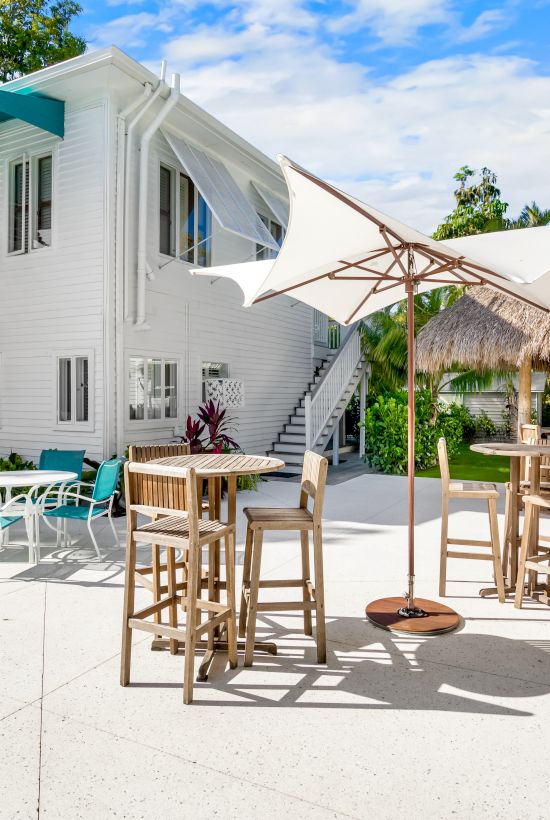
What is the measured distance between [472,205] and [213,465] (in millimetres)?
22712

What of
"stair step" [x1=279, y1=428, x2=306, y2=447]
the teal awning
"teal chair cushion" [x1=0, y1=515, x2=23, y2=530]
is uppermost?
the teal awning

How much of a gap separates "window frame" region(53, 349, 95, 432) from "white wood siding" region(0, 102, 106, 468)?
0.15ft

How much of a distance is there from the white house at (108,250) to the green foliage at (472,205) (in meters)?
11.9

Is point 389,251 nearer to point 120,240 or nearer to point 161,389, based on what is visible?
point 120,240

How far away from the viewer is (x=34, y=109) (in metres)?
9.12

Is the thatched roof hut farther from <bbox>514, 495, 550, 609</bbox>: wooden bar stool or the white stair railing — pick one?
<bbox>514, 495, 550, 609</bbox>: wooden bar stool

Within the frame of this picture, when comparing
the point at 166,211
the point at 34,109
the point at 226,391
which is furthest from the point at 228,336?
the point at 34,109

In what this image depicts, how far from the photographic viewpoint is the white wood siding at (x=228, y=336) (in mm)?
10305

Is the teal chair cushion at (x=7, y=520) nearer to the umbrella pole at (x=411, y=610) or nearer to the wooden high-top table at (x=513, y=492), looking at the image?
the umbrella pole at (x=411, y=610)

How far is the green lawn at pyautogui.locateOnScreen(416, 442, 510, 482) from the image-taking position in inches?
508

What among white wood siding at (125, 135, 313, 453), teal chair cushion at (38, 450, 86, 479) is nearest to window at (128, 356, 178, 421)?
white wood siding at (125, 135, 313, 453)

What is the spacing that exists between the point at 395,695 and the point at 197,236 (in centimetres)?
973

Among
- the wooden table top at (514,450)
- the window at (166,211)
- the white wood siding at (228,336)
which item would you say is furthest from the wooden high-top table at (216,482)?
the window at (166,211)

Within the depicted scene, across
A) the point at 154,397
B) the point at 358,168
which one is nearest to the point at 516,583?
the point at 154,397
